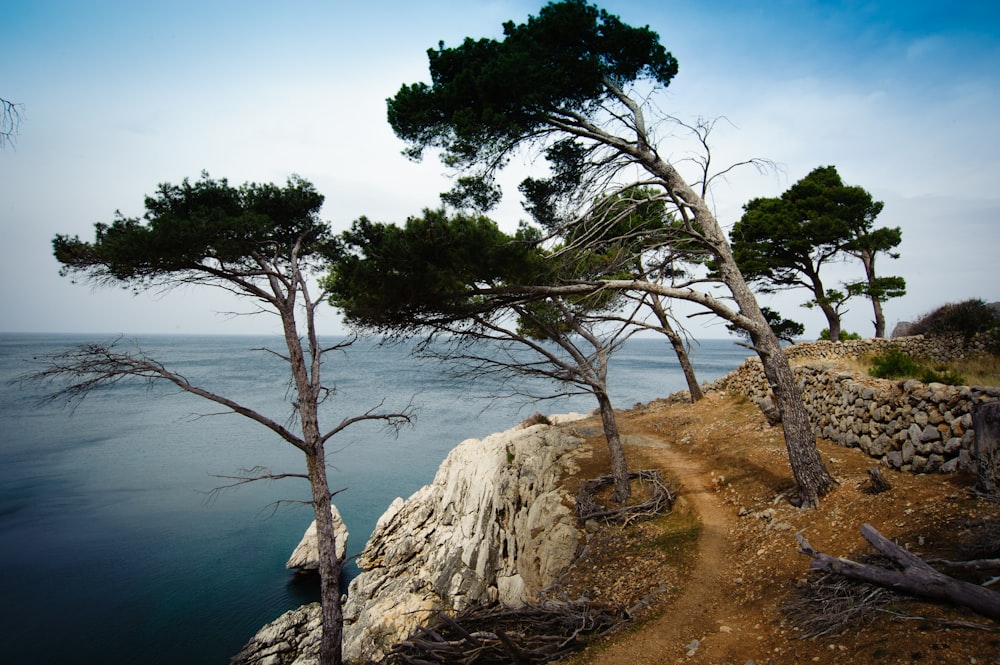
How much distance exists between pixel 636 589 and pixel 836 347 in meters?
17.7

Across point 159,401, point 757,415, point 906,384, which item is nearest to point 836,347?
point 757,415

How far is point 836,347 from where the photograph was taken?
64.9 feet

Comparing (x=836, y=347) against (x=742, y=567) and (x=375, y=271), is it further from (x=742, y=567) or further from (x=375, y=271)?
(x=375, y=271)

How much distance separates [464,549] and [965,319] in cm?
1943

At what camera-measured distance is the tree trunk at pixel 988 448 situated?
6102 mm

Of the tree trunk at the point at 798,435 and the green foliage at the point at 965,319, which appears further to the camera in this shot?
the green foliage at the point at 965,319

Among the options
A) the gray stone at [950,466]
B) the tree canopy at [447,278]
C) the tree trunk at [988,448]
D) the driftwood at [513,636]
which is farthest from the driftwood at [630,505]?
the tree trunk at [988,448]

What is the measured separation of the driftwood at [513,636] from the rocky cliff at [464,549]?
9.34ft

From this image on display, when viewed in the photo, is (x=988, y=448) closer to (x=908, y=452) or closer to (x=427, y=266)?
(x=908, y=452)

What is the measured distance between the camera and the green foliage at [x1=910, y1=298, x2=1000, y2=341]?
1645 centimetres

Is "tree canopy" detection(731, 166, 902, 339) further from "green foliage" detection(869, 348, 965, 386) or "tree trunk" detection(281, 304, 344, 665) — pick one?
"tree trunk" detection(281, 304, 344, 665)

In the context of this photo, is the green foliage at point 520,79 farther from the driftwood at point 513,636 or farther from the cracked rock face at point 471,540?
the cracked rock face at point 471,540

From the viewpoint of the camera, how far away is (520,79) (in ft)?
24.6

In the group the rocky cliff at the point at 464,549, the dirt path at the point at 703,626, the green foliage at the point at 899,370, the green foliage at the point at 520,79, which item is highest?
the green foliage at the point at 520,79
